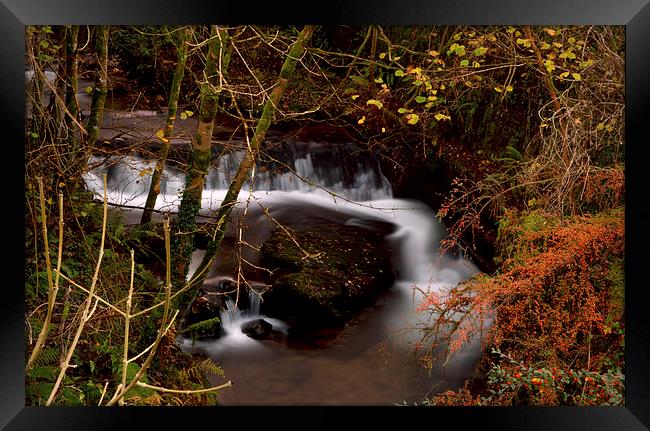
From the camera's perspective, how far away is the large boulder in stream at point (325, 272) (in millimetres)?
3605

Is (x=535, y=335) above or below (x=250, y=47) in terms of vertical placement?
below

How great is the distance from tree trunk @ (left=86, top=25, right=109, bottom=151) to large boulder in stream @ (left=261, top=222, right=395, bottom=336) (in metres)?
1.08

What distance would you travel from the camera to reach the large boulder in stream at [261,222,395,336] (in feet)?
11.8

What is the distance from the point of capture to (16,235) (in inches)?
103

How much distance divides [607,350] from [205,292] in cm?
208

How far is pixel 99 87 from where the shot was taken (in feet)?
11.6

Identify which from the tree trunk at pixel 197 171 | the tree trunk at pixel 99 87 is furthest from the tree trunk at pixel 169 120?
the tree trunk at pixel 99 87

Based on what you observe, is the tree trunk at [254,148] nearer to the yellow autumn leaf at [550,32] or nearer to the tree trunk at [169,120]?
the tree trunk at [169,120]

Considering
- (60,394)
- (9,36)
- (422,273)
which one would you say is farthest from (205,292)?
(9,36)

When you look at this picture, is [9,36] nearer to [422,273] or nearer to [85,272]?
[85,272]

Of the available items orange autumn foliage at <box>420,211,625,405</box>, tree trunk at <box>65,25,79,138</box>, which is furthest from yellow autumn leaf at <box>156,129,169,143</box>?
orange autumn foliage at <box>420,211,625,405</box>
